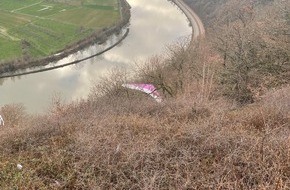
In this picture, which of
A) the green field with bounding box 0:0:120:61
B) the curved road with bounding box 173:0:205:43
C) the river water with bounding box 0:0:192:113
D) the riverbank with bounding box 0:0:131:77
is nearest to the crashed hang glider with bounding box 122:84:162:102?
the river water with bounding box 0:0:192:113

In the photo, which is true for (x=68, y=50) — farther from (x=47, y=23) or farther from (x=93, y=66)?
(x=47, y=23)

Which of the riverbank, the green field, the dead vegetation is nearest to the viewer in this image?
the dead vegetation

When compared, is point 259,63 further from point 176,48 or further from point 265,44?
point 176,48

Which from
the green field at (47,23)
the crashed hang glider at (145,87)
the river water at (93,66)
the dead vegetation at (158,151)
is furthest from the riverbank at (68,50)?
the dead vegetation at (158,151)

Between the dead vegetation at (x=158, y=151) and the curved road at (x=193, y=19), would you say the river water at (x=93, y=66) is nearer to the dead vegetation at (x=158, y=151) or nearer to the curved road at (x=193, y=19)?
the curved road at (x=193, y=19)

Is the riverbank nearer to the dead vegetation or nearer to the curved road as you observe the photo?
the curved road
